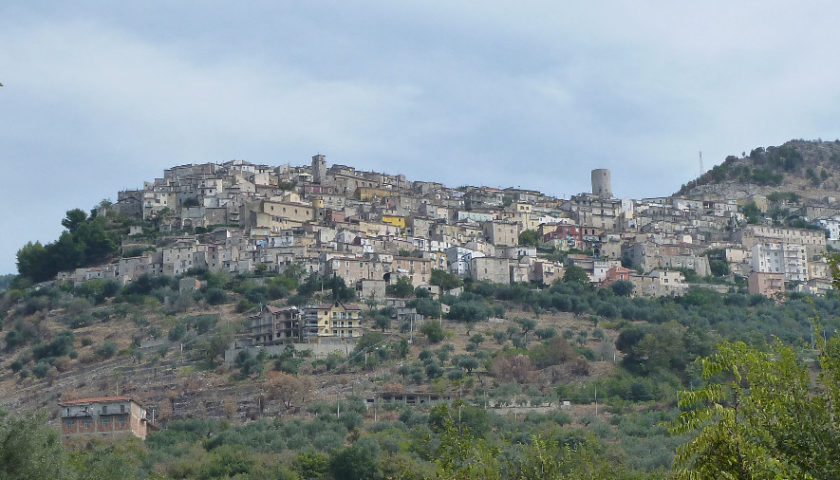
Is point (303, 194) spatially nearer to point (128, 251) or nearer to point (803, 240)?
point (128, 251)

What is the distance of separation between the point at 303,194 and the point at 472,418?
130 ft

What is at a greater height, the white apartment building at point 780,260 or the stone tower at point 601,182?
the stone tower at point 601,182

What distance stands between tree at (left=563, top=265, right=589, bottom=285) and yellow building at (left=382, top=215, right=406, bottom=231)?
1277 cm

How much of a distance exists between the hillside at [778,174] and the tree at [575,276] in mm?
32222

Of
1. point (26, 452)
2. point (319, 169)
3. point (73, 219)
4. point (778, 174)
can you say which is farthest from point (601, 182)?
point (26, 452)

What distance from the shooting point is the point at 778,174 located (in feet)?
337

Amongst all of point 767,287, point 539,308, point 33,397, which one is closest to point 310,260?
point 539,308

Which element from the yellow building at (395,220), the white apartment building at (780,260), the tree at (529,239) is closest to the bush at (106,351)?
the yellow building at (395,220)

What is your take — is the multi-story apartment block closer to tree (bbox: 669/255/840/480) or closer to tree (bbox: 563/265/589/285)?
tree (bbox: 563/265/589/285)

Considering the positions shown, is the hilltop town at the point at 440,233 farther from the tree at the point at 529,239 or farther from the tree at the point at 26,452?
the tree at the point at 26,452

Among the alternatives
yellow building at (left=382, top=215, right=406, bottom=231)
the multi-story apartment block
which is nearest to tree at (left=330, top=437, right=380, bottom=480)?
yellow building at (left=382, top=215, right=406, bottom=231)

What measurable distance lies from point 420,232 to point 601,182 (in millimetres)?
27889

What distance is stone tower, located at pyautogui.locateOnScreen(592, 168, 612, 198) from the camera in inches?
3967

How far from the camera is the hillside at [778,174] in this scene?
99.9 meters
